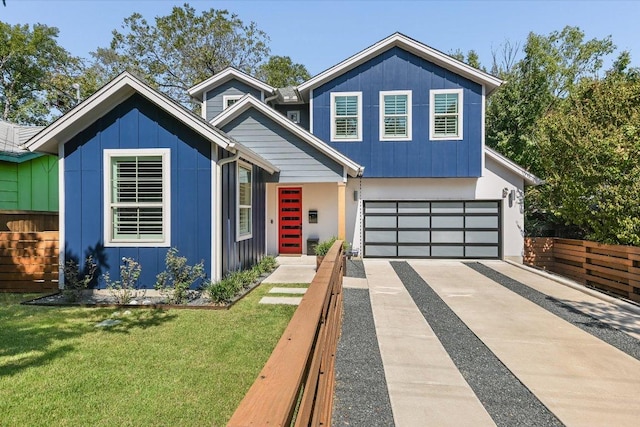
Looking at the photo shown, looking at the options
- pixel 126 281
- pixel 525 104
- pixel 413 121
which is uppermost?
Result: pixel 525 104

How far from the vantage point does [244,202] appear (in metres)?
8.26

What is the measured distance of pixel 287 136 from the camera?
1011 centimetres

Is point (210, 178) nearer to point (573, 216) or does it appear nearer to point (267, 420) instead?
point (267, 420)

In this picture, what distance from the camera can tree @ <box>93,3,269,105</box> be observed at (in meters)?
24.0

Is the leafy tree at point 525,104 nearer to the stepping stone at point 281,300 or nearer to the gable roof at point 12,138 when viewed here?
the stepping stone at point 281,300

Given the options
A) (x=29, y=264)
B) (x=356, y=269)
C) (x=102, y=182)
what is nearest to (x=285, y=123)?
(x=356, y=269)

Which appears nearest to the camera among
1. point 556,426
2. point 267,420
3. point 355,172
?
point 267,420

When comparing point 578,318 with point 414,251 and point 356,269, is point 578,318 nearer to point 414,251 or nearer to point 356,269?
point 356,269

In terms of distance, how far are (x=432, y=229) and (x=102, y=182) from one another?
31.0 feet

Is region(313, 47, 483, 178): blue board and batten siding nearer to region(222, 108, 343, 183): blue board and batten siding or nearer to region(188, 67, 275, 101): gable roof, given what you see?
region(222, 108, 343, 183): blue board and batten siding

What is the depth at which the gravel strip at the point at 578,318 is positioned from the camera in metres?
4.26

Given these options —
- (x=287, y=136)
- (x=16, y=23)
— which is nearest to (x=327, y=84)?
(x=287, y=136)

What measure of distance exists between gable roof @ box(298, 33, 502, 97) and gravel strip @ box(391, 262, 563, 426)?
7993mm

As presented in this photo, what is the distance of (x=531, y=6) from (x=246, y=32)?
18.5 metres
